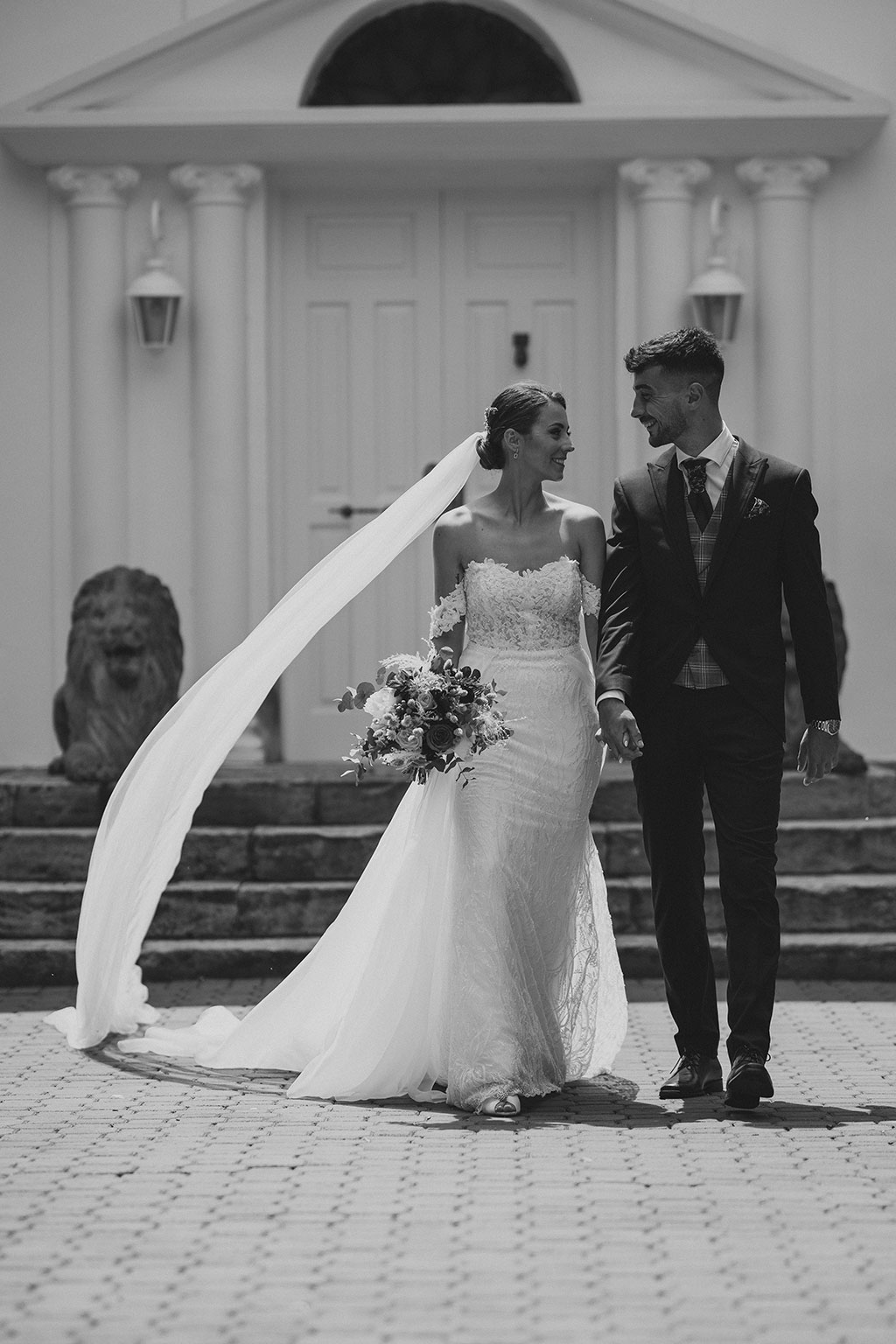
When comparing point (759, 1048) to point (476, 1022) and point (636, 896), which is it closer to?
point (476, 1022)

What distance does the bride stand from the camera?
6.26 meters

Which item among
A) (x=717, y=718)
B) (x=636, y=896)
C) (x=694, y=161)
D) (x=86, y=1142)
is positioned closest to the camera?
(x=86, y=1142)

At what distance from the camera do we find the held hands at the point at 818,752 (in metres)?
6.07

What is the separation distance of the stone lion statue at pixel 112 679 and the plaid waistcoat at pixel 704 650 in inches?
163

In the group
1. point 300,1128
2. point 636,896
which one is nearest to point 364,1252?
point 300,1128

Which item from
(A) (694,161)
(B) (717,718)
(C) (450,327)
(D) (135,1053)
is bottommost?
(D) (135,1053)

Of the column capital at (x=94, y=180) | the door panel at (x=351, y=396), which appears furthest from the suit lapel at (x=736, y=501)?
the column capital at (x=94, y=180)

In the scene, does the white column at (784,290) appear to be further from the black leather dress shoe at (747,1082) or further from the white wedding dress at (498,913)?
the black leather dress shoe at (747,1082)

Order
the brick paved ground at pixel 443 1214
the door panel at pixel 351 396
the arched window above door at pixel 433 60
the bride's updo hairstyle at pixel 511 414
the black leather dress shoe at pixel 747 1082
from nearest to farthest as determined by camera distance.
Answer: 1. the brick paved ground at pixel 443 1214
2. the black leather dress shoe at pixel 747 1082
3. the bride's updo hairstyle at pixel 511 414
4. the arched window above door at pixel 433 60
5. the door panel at pixel 351 396

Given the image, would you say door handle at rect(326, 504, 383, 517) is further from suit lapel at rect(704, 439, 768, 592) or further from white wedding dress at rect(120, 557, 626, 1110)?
suit lapel at rect(704, 439, 768, 592)

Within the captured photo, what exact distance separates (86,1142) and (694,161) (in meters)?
7.00

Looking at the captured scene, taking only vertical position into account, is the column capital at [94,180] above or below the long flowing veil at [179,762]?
above

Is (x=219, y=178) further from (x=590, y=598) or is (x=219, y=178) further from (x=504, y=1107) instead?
(x=504, y=1107)

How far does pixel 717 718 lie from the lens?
239 inches
